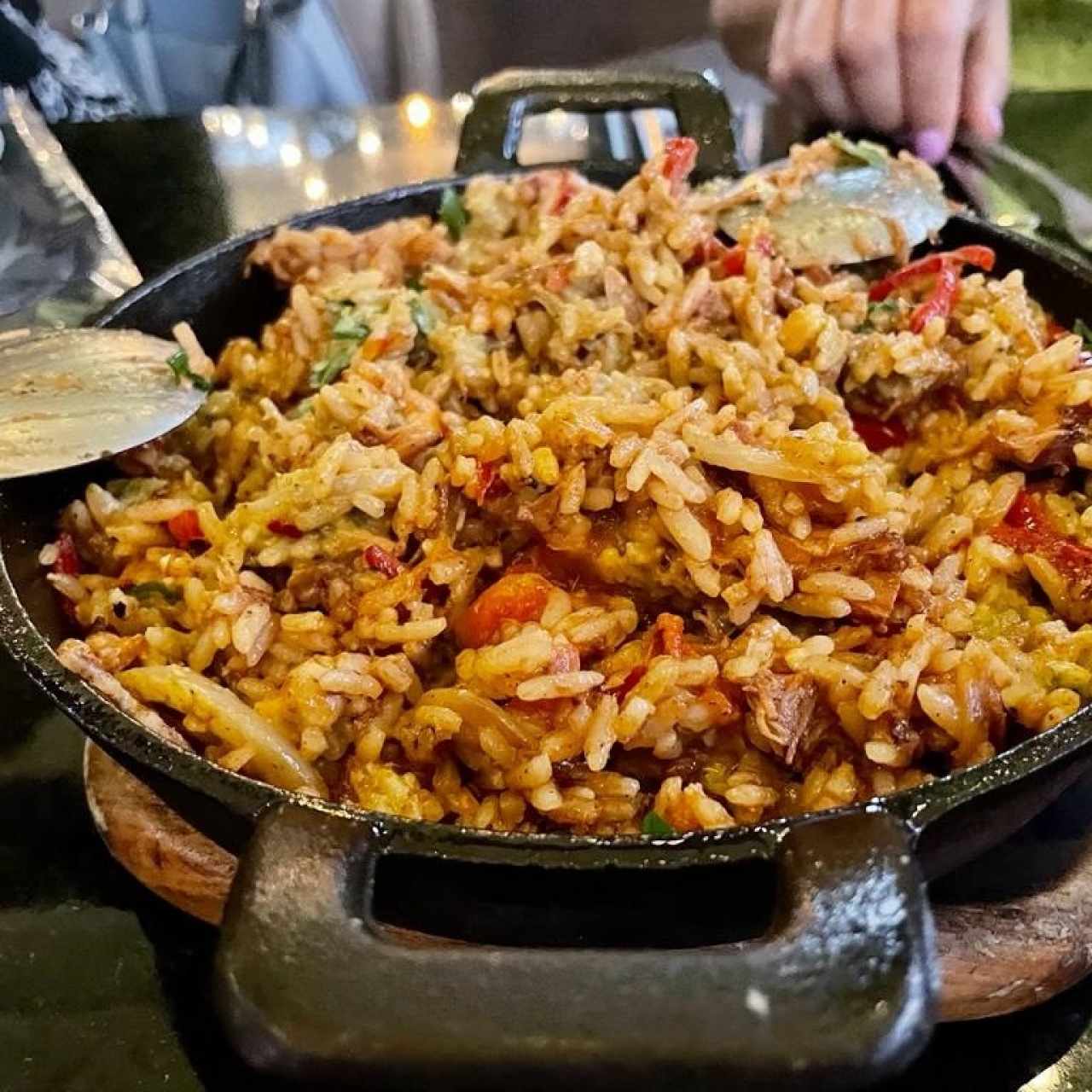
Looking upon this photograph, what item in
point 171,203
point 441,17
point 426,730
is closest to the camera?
point 426,730

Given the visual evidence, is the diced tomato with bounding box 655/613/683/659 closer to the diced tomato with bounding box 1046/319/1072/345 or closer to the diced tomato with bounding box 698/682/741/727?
the diced tomato with bounding box 698/682/741/727

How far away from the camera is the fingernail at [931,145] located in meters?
2.52

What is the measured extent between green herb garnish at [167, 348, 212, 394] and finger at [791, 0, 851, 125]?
65.0 inches

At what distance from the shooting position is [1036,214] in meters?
2.41

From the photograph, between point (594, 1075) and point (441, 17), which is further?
point (441, 17)

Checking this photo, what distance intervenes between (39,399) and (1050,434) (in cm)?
121

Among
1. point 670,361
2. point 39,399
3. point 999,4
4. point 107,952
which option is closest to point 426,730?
point 107,952

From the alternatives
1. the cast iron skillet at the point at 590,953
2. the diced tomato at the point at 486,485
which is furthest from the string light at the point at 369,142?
the cast iron skillet at the point at 590,953

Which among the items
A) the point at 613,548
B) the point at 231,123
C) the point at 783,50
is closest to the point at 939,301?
the point at 613,548

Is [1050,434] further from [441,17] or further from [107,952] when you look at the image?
[441,17]

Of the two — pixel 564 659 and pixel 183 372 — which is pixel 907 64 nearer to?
pixel 183 372

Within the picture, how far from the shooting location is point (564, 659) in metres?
1.16

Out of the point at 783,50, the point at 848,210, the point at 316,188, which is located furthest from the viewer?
the point at 316,188

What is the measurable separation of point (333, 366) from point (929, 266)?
0.82 m
